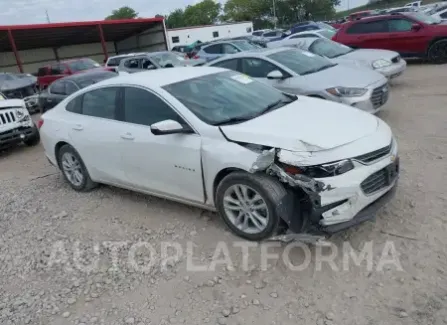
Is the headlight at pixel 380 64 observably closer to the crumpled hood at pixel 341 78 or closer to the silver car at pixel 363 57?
the silver car at pixel 363 57

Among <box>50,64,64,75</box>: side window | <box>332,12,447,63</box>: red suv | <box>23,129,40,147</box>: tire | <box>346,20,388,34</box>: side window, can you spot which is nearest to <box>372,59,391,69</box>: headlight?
<box>332,12,447,63</box>: red suv

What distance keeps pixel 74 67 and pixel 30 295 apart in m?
14.2

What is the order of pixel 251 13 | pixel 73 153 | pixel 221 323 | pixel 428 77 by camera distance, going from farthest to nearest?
1. pixel 251 13
2. pixel 428 77
3. pixel 73 153
4. pixel 221 323

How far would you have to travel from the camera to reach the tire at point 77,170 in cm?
534

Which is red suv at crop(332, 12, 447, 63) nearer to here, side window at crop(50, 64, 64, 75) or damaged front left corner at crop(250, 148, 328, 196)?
side window at crop(50, 64, 64, 75)

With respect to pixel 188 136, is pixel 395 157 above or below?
below

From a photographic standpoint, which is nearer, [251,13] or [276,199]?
[276,199]

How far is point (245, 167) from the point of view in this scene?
3.55 meters

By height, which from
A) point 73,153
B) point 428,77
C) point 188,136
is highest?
point 188,136

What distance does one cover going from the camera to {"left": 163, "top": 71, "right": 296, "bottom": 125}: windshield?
→ 13.4 ft

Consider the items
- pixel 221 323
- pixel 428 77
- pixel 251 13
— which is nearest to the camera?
pixel 221 323

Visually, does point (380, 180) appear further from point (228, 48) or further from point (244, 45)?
point (244, 45)

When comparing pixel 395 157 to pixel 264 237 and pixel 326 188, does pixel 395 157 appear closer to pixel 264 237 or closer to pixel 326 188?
pixel 326 188

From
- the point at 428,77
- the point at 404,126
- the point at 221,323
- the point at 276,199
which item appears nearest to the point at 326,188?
the point at 276,199
